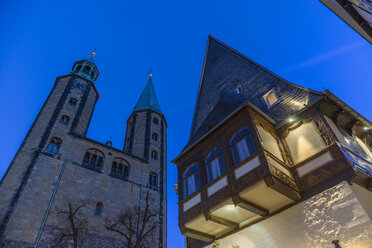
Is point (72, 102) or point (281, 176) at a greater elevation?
point (72, 102)

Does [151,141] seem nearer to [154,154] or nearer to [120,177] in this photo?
[154,154]

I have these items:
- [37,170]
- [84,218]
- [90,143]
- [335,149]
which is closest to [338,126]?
[335,149]

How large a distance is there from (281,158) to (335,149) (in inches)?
76.8

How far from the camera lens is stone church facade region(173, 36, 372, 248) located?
25.6ft

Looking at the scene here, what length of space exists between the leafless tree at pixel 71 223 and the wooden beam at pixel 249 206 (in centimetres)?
1653

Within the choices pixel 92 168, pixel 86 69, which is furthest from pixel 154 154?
pixel 86 69

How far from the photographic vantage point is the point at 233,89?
15.4 meters

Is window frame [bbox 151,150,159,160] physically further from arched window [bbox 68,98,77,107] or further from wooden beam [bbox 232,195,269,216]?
wooden beam [bbox 232,195,269,216]

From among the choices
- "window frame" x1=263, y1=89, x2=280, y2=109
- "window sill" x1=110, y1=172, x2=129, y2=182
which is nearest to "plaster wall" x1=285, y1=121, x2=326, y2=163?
"window frame" x1=263, y1=89, x2=280, y2=109

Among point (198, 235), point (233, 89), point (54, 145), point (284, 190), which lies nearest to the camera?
point (284, 190)

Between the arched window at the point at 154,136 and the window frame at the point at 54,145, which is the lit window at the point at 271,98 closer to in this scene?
the window frame at the point at 54,145

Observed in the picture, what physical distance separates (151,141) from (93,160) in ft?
32.5

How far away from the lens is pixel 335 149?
28.0ft

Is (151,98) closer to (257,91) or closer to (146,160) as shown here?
(146,160)
